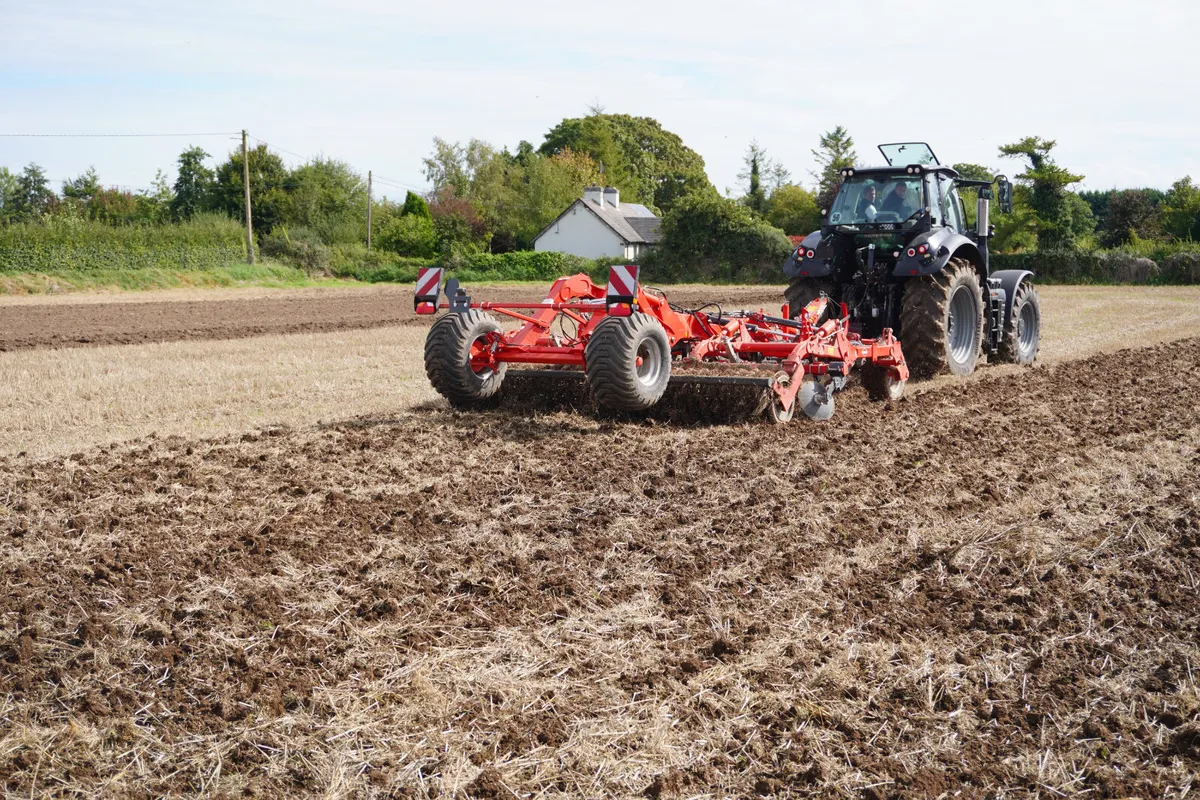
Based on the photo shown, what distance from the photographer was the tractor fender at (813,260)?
1048 centimetres

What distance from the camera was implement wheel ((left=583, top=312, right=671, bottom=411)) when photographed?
25.3 ft

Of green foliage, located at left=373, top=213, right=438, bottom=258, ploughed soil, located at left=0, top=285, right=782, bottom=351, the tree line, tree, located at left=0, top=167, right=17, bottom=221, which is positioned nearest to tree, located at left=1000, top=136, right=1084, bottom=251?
the tree line

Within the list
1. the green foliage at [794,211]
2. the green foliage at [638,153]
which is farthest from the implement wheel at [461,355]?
the green foliage at [638,153]

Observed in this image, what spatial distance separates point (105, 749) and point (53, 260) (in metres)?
31.2

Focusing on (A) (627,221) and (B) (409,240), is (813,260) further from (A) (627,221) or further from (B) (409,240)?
(A) (627,221)

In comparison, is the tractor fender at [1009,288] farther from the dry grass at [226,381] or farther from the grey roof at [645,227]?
the grey roof at [645,227]

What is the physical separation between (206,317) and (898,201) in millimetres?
14709

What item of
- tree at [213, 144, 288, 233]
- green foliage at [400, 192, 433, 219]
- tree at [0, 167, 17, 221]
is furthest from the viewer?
tree at [0, 167, 17, 221]

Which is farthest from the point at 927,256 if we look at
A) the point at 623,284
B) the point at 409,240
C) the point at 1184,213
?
the point at 409,240

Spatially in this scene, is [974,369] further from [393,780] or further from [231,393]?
[393,780]

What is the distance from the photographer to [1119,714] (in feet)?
11.6

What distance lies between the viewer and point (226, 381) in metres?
11.4

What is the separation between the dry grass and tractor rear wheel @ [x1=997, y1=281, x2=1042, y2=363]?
1.28 feet

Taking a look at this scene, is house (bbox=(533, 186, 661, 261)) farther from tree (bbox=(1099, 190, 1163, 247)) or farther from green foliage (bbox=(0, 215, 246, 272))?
tree (bbox=(1099, 190, 1163, 247))
